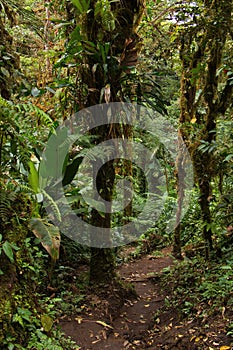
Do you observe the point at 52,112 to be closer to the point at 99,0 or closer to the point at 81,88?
the point at 81,88

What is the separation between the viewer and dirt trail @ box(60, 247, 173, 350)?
3.56m

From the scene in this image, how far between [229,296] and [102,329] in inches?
52.0

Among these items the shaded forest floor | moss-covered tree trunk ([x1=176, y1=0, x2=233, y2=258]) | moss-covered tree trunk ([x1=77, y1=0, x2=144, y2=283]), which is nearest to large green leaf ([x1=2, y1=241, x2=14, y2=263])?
the shaded forest floor

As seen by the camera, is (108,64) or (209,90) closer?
(108,64)

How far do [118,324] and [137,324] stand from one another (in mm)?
213

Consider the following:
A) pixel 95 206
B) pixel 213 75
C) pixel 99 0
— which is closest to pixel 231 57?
pixel 213 75

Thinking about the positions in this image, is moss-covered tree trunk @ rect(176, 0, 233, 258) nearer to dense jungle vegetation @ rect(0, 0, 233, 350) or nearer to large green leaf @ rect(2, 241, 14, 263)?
dense jungle vegetation @ rect(0, 0, 233, 350)

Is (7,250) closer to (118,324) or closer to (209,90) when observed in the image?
(118,324)

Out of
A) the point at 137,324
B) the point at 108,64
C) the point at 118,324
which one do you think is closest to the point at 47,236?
the point at 118,324

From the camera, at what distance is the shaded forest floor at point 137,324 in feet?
10.6

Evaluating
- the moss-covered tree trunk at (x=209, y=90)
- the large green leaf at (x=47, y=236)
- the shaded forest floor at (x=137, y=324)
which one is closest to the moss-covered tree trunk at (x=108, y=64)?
the shaded forest floor at (x=137, y=324)

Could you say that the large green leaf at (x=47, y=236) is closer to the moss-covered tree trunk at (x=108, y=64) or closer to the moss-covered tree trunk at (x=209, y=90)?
the moss-covered tree trunk at (x=108, y=64)

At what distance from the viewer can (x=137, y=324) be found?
4094 mm

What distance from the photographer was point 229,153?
4.06 metres
